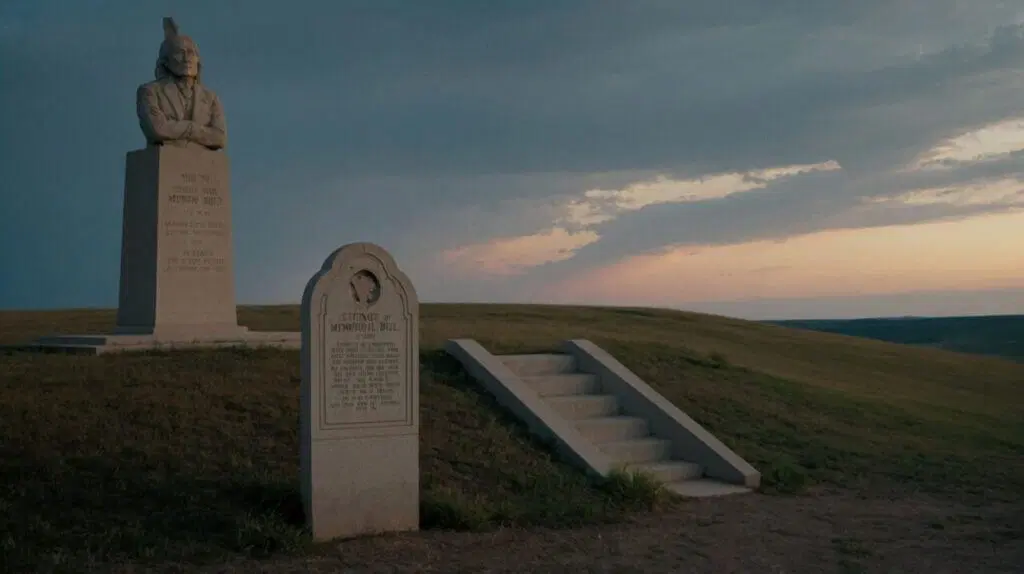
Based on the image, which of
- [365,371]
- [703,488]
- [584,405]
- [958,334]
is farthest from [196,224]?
[958,334]

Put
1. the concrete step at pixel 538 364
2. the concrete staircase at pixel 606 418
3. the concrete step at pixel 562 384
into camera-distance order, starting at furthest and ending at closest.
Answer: the concrete step at pixel 538 364
the concrete step at pixel 562 384
the concrete staircase at pixel 606 418

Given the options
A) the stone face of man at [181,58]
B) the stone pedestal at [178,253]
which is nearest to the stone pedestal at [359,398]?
the stone pedestal at [178,253]

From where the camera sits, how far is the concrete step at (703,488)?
10.5m

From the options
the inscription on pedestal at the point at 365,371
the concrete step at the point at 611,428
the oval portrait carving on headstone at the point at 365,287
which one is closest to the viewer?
the inscription on pedestal at the point at 365,371

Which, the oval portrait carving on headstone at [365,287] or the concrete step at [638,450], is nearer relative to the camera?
the oval portrait carving on headstone at [365,287]

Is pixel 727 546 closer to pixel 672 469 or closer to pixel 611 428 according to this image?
pixel 672 469

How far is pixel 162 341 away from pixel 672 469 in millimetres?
6768

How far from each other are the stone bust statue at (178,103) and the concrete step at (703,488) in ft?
26.3

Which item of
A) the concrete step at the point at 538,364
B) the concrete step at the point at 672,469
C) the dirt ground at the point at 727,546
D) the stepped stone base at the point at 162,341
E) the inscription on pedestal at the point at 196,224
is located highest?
the inscription on pedestal at the point at 196,224

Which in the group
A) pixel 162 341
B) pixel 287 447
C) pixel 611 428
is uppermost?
pixel 162 341

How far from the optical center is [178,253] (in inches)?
539

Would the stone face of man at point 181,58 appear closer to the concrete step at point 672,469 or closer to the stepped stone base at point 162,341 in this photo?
the stepped stone base at point 162,341

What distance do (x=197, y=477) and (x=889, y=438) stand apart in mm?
9316

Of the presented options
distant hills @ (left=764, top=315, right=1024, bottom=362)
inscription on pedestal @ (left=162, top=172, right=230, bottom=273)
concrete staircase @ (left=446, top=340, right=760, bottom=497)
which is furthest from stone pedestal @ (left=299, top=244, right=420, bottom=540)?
distant hills @ (left=764, top=315, right=1024, bottom=362)
